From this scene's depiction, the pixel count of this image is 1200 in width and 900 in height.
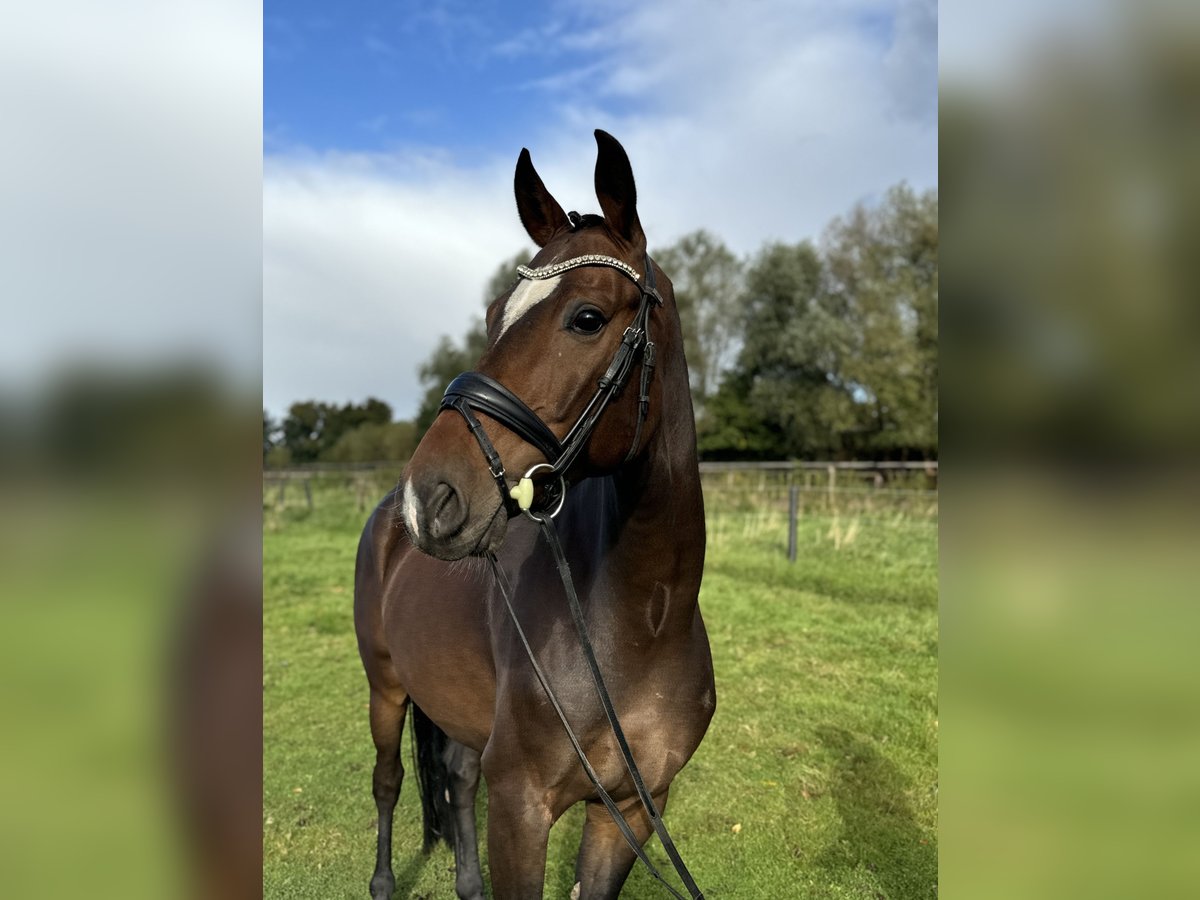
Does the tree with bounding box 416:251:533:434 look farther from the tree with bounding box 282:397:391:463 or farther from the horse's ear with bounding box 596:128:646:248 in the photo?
the horse's ear with bounding box 596:128:646:248

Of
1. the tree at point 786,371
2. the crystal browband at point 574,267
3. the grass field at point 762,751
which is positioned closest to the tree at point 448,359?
the tree at point 786,371

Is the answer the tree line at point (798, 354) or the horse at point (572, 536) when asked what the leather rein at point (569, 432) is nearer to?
the horse at point (572, 536)

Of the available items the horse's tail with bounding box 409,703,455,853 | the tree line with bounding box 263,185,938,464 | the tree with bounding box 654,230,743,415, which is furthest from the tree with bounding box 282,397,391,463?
the horse's tail with bounding box 409,703,455,853

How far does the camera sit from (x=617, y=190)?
7.02 feet

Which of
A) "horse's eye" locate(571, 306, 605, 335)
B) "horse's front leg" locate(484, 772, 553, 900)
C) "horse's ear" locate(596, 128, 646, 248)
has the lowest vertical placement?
"horse's front leg" locate(484, 772, 553, 900)

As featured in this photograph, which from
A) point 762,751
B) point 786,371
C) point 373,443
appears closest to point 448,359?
point 373,443

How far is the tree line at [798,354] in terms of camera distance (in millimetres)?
27328

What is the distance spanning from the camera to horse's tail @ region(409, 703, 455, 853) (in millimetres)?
4180

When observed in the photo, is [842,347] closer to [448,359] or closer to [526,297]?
[448,359]

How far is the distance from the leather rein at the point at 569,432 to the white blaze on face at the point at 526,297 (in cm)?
2

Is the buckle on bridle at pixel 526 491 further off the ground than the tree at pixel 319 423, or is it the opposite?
the tree at pixel 319 423
